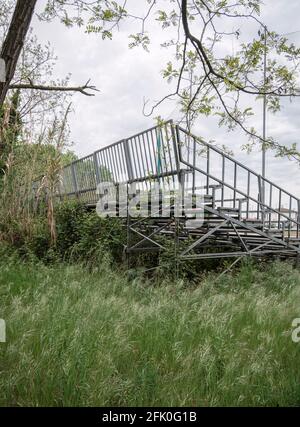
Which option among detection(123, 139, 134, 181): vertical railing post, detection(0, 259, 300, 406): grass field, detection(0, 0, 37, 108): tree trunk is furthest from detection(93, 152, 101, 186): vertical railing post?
detection(0, 0, 37, 108): tree trunk

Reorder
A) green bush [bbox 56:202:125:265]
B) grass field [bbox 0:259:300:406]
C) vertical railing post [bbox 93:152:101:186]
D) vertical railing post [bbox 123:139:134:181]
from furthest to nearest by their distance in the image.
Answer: vertical railing post [bbox 93:152:101:186], green bush [bbox 56:202:125:265], vertical railing post [bbox 123:139:134:181], grass field [bbox 0:259:300:406]

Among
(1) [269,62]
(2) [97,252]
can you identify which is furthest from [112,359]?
(2) [97,252]

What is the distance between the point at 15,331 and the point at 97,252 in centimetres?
435

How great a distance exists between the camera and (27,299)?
4.63 m

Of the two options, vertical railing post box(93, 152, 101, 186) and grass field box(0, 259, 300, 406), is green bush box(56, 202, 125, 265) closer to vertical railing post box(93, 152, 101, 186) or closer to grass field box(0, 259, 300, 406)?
Answer: vertical railing post box(93, 152, 101, 186)

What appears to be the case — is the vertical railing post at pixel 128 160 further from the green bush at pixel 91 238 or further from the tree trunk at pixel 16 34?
the tree trunk at pixel 16 34

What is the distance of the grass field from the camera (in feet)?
9.21

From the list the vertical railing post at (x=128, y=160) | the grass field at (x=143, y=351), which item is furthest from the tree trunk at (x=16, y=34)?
the vertical railing post at (x=128, y=160)

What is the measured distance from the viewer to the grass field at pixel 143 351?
2.81m

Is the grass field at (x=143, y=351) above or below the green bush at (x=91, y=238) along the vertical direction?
below

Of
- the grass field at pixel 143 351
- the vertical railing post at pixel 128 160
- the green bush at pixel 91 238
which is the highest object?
the vertical railing post at pixel 128 160

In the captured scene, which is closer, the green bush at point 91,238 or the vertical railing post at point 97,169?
the green bush at point 91,238

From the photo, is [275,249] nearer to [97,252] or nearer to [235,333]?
[97,252]
